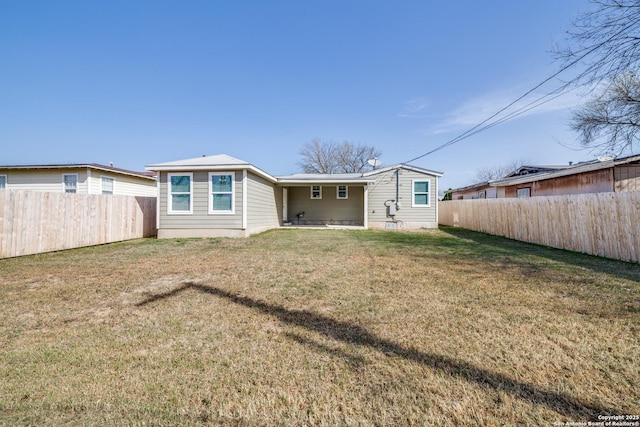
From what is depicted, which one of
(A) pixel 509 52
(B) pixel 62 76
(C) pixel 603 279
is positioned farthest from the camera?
(B) pixel 62 76

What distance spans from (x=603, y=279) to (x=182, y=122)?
70.8 ft

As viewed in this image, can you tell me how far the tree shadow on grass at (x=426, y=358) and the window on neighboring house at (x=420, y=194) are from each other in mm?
13218

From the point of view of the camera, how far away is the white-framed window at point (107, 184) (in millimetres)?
14137

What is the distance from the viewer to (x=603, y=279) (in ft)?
15.1

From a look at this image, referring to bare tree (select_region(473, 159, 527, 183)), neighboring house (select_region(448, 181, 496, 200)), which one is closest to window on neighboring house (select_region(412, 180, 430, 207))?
neighboring house (select_region(448, 181, 496, 200))

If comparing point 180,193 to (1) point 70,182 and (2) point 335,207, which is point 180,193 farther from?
(2) point 335,207

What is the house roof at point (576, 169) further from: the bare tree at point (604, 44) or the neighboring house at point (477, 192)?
the bare tree at point (604, 44)

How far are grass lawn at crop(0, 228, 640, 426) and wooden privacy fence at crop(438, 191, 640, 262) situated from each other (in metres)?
2.04

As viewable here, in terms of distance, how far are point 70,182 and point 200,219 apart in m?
8.40

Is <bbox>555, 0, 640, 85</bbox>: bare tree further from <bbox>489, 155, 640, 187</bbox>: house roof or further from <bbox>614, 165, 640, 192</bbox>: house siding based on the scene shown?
<bbox>614, 165, 640, 192</bbox>: house siding

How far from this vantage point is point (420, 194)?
15242 millimetres

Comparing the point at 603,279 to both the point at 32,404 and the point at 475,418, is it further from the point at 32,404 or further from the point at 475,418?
the point at 32,404

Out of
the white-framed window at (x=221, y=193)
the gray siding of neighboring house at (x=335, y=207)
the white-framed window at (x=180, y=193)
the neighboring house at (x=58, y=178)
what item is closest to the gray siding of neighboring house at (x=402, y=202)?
the gray siding of neighboring house at (x=335, y=207)

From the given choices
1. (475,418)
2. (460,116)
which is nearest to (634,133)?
(460,116)
